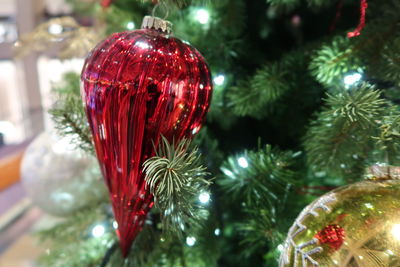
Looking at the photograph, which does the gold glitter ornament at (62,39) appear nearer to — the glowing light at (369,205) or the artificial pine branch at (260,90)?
the artificial pine branch at (260,90)

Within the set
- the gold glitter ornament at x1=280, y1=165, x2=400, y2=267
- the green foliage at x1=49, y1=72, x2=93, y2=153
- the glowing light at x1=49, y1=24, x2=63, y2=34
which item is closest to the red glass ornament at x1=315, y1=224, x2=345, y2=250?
the gold glitter ornament at x1=280, y1=165, x2=400, y2=267

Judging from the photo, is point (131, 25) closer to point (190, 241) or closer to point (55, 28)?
point (55, 28)

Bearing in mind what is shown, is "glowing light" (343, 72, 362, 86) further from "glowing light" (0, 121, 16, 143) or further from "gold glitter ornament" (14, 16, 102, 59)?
"glowing light" (0, 121, 16, 143)

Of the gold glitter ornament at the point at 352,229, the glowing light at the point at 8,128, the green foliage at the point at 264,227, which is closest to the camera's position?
the gold glitter ornament at the point at 352,229

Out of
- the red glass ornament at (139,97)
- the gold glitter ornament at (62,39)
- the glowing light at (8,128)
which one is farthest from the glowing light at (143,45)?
the glowing light at (8,128)

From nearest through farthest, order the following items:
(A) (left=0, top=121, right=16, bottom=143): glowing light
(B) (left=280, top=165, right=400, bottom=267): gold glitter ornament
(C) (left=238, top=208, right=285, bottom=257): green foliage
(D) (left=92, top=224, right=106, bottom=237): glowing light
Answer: (B) (left=280, top=165, right=400, bottom=267): gold glitter ornament → (C) (left=238, top=208, right=285, bottom=257): green foliage → (D) (left=92, top=224, right=106, bottom=237): glowing light → (A) (left=0, top=121, right=16, bottom=143): glowing light

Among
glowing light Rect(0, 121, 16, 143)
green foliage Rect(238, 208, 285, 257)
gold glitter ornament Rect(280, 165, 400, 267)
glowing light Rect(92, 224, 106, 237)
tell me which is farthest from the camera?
glowing light Rect(0, 121, 16, 143)

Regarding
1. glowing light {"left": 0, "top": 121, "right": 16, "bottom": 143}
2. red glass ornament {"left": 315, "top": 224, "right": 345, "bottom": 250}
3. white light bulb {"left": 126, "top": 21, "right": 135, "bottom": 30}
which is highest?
white light bulb {"left": 126, "top": 21, "right": 135, "bottom": 30}

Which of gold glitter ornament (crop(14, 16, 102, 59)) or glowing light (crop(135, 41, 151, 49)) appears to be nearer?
glowing light (crop(135, 41, 151, 49))

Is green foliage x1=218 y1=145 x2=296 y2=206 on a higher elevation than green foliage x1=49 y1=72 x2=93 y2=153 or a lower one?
lower
